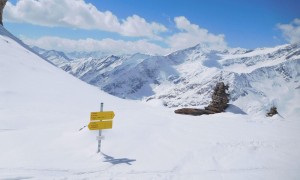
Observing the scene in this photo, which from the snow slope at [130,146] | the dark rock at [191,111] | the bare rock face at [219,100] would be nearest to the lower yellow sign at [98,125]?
the snow slope at [130,146]

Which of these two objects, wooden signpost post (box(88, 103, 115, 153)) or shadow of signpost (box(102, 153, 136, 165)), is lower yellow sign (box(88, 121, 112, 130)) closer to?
wooden signpost post (box(88, 103, 115, 153))

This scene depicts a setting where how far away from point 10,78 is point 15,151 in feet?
50.9

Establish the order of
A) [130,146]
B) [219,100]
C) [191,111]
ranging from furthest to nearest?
[219,100] → [191,111] → [130,146]

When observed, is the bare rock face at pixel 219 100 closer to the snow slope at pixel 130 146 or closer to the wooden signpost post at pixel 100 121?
the snow slope at pixel 130 146

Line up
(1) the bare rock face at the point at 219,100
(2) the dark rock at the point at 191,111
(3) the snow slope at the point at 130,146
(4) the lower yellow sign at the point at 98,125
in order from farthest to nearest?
(1) the bare rock face at the point at 219,100
(2) the dark rock at the point at 191,111
(4) the lower yellow sign at the point at 98,125
(3) the snow slope at the point at 130,146

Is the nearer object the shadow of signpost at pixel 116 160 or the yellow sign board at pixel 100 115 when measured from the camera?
the shadow of signpost at pixel 116 160

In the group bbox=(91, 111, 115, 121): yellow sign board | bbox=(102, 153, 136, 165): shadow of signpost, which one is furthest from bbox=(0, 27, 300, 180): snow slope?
bbox=(91, 111, 115, 121): yellow sign board

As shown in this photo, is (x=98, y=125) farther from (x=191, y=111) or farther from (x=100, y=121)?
(x=191, y=111)

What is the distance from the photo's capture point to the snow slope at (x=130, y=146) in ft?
42.1

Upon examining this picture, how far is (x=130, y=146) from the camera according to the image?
635 inches

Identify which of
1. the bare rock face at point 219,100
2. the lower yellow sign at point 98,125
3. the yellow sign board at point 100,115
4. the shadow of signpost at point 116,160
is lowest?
the shadow of signpost at point 116,160

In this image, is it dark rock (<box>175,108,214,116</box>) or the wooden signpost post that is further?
dark rock (<box>175,108,214,116</box>)

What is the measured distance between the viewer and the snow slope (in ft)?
42.1

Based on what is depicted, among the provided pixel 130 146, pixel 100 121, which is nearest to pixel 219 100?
pixel 130 146
